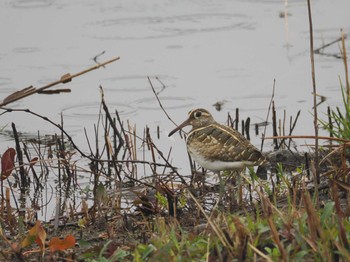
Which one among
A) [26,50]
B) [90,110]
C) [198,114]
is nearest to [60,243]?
[198,114]

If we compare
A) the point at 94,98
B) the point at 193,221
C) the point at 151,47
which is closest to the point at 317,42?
the point at 151,47

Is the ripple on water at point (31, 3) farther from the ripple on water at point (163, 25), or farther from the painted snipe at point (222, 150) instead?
the painted snipe at point (222, 150)

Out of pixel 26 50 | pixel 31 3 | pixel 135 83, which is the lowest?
pixel 135 83

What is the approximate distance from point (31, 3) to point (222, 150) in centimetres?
829

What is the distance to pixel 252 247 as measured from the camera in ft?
15.8

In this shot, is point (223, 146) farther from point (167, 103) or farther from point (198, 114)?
point (167, 103)

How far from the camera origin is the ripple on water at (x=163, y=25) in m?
13.4

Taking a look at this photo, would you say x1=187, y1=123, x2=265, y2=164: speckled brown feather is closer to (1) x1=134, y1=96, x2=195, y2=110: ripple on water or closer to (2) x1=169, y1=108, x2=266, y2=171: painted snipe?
(2) x1=169, y1=108, x2=266, y2=171: painted snipe

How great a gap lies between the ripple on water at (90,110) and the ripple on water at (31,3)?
3913 millimetres

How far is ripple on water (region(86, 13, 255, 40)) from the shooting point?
1335cm

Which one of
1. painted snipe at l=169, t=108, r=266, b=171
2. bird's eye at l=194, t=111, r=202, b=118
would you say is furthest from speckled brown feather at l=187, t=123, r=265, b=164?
bird's eye at l=194, t=111, r=202, b=118

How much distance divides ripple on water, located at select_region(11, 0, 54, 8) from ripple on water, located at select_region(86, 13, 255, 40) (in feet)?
3.58

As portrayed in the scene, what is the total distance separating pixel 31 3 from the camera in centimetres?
1452

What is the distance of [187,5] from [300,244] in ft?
33.6
